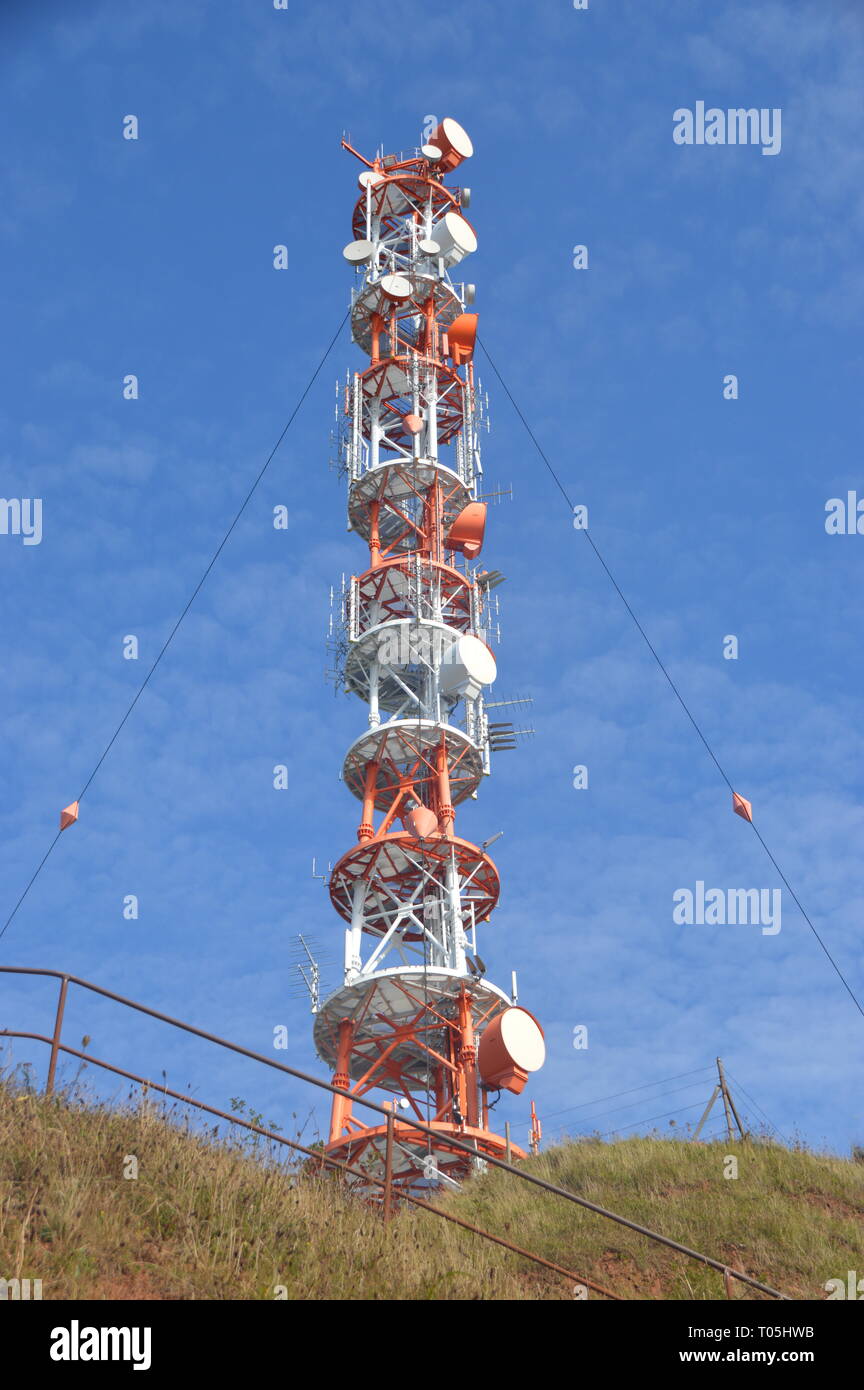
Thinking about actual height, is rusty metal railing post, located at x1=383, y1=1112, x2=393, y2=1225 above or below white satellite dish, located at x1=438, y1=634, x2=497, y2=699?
below

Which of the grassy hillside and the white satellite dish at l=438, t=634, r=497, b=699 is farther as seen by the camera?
the white satellite dish at l=438, t=634, r=497, b=699

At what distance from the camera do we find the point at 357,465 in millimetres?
40969

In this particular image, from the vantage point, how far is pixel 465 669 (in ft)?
117

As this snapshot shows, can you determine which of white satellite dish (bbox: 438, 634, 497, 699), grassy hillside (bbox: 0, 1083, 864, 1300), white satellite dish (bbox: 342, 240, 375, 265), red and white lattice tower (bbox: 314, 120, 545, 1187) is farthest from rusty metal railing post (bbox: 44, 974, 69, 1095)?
white satellite dish (bbox: 342, 240, 375, 265)

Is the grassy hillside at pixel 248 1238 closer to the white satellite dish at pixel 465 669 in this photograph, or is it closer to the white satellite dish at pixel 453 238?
the white satellite dish at pixel 465 669

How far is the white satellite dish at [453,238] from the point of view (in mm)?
44719

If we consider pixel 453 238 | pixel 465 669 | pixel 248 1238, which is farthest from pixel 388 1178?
pixel 453 238

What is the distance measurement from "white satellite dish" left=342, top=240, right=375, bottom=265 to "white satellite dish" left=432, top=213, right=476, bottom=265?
7.15ft

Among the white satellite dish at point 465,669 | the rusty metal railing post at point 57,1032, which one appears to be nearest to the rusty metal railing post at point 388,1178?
the rusty metal railing post at point 57,1032

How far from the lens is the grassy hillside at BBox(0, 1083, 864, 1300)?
10.6 m

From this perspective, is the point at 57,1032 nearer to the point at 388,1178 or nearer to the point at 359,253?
the point at 388,1178

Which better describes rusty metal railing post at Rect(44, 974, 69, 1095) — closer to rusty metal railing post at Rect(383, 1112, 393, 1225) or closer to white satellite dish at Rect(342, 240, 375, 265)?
rusty metal railing post at Rect(383, 1112, 393, 1225)

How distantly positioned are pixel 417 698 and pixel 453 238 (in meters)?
17.0
